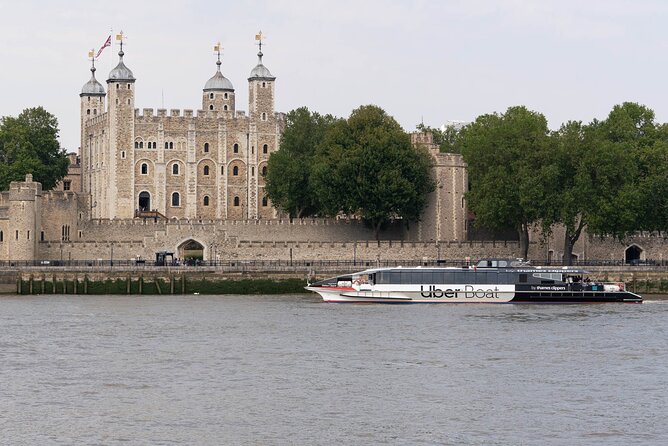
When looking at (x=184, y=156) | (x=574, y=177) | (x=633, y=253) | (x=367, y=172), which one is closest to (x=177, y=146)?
(x=184, y=156)

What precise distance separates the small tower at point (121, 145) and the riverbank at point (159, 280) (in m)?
25.7

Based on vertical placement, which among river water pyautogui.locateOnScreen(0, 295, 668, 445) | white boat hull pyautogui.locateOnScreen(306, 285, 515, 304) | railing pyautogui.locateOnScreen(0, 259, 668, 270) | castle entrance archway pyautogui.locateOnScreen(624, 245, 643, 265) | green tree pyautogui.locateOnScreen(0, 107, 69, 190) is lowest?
river water pyautogui.locateOnScreen(0, 295, 668, 445)

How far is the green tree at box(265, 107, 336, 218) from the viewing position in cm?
9850

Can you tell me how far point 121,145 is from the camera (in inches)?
4336

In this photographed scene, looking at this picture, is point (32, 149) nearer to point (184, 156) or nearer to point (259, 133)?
point (184, 156)

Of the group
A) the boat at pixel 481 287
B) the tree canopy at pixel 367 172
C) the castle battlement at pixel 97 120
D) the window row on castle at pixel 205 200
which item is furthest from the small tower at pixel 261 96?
the boat at pixel 481 287

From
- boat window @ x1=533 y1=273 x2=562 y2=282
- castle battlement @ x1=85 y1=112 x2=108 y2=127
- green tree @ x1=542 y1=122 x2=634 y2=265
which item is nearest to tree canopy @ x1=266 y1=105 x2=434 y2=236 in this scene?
green tree @ x1=542 y1=122 x2=634 y2=265

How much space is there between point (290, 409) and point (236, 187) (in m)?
72.5

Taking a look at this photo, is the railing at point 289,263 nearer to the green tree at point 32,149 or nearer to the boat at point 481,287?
the boat at point 481,287

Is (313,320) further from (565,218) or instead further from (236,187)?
(236,187)

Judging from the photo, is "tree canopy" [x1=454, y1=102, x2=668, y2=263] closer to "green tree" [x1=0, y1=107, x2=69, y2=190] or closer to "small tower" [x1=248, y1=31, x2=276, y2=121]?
"small tower" [x1=248, y1=31, x2=276, y2=121]

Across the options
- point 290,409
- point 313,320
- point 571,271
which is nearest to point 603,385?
point 290,409

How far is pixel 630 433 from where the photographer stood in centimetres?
3831

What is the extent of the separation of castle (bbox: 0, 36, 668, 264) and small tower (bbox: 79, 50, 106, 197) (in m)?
0.32
